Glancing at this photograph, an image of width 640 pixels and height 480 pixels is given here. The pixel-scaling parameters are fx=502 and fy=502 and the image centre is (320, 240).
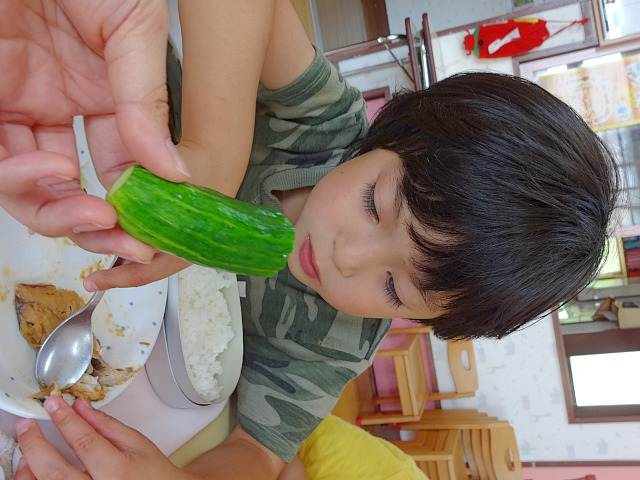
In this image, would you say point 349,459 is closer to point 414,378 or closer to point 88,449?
point 88,449

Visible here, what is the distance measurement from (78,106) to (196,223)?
11.0 inches

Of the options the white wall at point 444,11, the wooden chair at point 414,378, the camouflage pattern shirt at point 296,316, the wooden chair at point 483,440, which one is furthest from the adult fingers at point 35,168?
the white wall at point 444,11

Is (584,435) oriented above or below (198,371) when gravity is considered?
below

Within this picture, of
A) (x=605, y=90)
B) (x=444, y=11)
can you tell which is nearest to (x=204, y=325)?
(x=605, y=90)

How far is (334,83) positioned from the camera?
1169mm

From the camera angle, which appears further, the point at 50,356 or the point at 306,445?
the point at 306,445

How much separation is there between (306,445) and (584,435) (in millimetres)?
2314

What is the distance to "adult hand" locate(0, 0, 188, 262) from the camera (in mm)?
461

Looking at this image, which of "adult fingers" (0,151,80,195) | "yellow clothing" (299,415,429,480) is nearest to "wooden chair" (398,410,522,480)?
"yellow clothing" (299,415,429,480)

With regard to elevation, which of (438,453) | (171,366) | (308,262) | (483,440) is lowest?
(483,440)

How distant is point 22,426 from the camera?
25.0 inches

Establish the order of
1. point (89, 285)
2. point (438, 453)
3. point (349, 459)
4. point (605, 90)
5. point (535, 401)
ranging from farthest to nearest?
point (535, 401) → point (605, 90) → point (438, 453) → point (349, 459) → point (89, 285)

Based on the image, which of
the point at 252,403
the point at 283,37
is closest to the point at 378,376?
the point at 252,403

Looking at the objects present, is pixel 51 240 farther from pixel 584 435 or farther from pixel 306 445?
pixel 584 435
